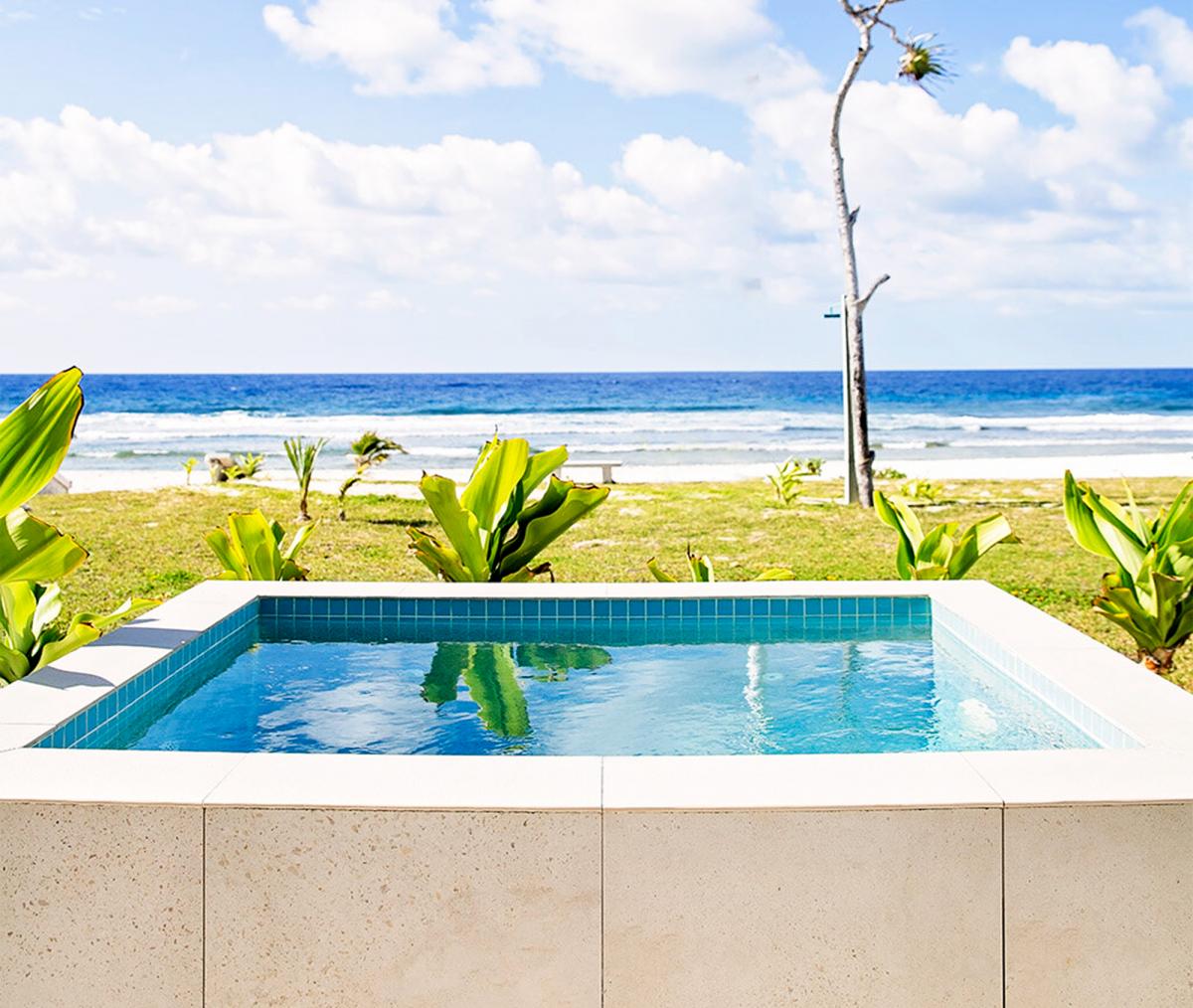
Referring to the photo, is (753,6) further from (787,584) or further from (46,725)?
(46,725)

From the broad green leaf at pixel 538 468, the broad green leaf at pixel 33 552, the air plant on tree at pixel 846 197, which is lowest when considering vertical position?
the broad green leaf at pixel 33 552

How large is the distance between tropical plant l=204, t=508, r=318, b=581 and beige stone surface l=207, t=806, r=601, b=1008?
9.89 ft

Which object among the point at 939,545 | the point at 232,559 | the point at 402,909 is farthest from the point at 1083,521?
the point at 232,559

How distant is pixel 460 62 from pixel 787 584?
12335 mm

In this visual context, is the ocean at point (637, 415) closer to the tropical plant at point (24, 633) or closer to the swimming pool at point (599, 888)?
the tropical plant at point (24, 633)

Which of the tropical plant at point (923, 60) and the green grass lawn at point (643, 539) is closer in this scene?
the green grass lawn at point (643, 539)

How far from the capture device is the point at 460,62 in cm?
1538

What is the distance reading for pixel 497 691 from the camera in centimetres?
415

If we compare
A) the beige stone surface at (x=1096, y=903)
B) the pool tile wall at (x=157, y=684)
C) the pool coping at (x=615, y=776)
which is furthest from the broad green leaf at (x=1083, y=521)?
the pool tile wall at (x=157, y=684)

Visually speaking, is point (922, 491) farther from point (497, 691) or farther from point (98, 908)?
point (98, 908)

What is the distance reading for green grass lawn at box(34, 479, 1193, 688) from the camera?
24.4ft

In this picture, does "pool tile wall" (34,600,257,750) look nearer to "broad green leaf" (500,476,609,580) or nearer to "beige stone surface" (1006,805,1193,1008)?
"broad green leaf" (500,476,609,580)

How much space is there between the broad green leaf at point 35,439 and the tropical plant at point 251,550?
2073 millimetres

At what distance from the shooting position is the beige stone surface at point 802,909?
2256 millimetres
